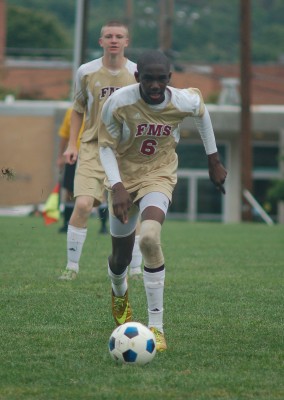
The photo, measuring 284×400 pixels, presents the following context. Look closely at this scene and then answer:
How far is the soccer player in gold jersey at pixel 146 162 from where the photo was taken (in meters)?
7.20

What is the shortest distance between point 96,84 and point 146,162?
8.70ft

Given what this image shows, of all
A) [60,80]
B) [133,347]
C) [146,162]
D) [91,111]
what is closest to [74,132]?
[91,111]

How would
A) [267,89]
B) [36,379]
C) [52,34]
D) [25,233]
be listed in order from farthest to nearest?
[52,34], [267,89], [25,233], [36,379]

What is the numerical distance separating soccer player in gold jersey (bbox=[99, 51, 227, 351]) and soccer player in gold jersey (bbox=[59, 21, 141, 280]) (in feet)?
8.43

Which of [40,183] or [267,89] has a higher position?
[40,183]

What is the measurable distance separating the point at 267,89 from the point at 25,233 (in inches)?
2036

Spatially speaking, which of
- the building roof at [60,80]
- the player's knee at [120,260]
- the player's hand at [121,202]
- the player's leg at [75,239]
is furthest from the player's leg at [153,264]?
the building roof at [60,80]

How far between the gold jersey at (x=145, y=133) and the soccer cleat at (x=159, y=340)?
0.98 meters

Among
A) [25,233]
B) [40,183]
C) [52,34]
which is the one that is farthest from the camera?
[52,34]

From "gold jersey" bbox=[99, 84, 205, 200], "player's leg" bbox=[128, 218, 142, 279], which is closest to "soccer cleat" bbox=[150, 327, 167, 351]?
"gold jersey" bbox=[99, 84, 205, 200]

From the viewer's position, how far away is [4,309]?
874 cm

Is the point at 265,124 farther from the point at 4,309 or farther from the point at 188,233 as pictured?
the point at 4,309

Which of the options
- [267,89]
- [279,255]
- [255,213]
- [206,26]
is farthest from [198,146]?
[206,26]

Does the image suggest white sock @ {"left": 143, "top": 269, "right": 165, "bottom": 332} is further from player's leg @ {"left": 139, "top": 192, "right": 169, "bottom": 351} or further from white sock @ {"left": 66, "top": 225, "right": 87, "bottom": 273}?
white sock @ {"left": 66, "top": 225, "right": 87, "bottom": 273}
